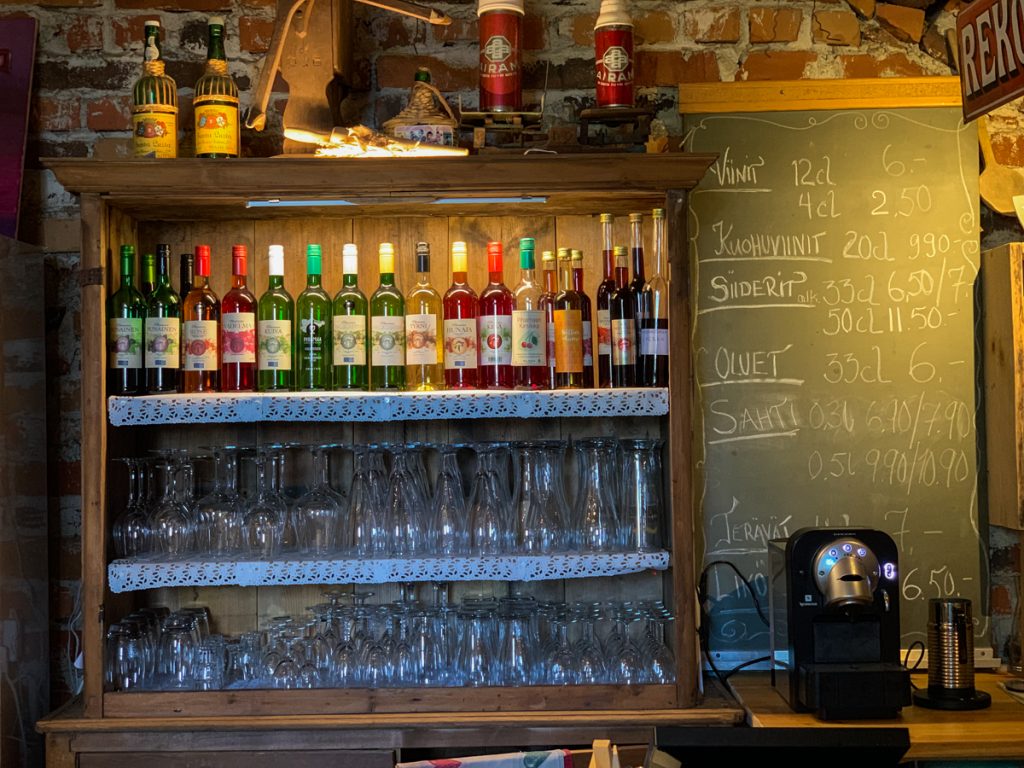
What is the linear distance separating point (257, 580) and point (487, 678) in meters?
0.57

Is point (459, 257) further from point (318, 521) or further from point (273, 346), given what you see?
point (318, 521)

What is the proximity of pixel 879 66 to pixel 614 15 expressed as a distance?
0.76 meters

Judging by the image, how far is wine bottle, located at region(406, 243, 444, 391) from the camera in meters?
2.72

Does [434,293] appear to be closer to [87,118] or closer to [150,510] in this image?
[150,510]

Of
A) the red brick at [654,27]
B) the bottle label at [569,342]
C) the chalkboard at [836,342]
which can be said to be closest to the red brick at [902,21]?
the chalkboard at [836,342]

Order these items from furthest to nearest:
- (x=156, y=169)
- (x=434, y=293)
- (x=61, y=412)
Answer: (x=61, y=412)
(x=434, y=293)
(x=156, y=169)

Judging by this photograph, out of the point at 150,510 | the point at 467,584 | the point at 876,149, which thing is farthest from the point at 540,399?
the point at 876,149

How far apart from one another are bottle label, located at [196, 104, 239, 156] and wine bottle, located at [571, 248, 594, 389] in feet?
2.79

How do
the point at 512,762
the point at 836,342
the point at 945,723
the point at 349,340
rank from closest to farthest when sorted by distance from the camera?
the point at 512,762 < the point at 945,723 < the point at 349,340 < the point at 836,342

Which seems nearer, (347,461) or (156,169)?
(156,169)

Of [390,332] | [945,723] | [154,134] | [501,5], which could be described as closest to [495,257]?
[390,332]

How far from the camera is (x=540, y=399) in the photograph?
2.64 meters

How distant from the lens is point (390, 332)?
274 cm

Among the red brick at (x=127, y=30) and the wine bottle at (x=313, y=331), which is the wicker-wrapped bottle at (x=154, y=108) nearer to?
the red brick at (x=127, y=30)
